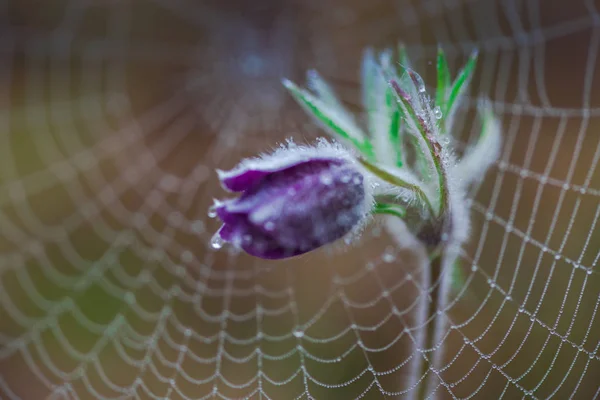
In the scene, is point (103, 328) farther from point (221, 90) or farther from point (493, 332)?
point (221, 90)

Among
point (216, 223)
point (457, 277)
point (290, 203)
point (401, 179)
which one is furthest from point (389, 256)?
point (290, 203)

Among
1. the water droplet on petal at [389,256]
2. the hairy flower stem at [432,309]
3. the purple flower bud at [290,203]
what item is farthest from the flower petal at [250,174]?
the water droplet on petal at [389,256]

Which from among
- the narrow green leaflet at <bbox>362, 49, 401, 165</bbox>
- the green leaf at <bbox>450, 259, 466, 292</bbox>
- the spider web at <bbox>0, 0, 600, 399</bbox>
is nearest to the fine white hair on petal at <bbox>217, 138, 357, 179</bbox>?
the narrow green leaflet at <bbox>362, 49, 401, 165</bbox>

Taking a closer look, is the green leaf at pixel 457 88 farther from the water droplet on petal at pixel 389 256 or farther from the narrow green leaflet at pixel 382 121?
the water droplet on petal at pixel 389 256

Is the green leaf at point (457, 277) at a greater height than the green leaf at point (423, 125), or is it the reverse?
the green leaf at point (423, 125)

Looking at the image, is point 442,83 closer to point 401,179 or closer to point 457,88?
point 457,88

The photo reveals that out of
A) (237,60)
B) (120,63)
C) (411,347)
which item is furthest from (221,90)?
(411,347)

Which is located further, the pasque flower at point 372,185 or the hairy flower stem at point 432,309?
the hairy flower stem at point 432,309

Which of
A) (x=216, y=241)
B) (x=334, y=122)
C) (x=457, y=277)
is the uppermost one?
(x=334, y=122)
